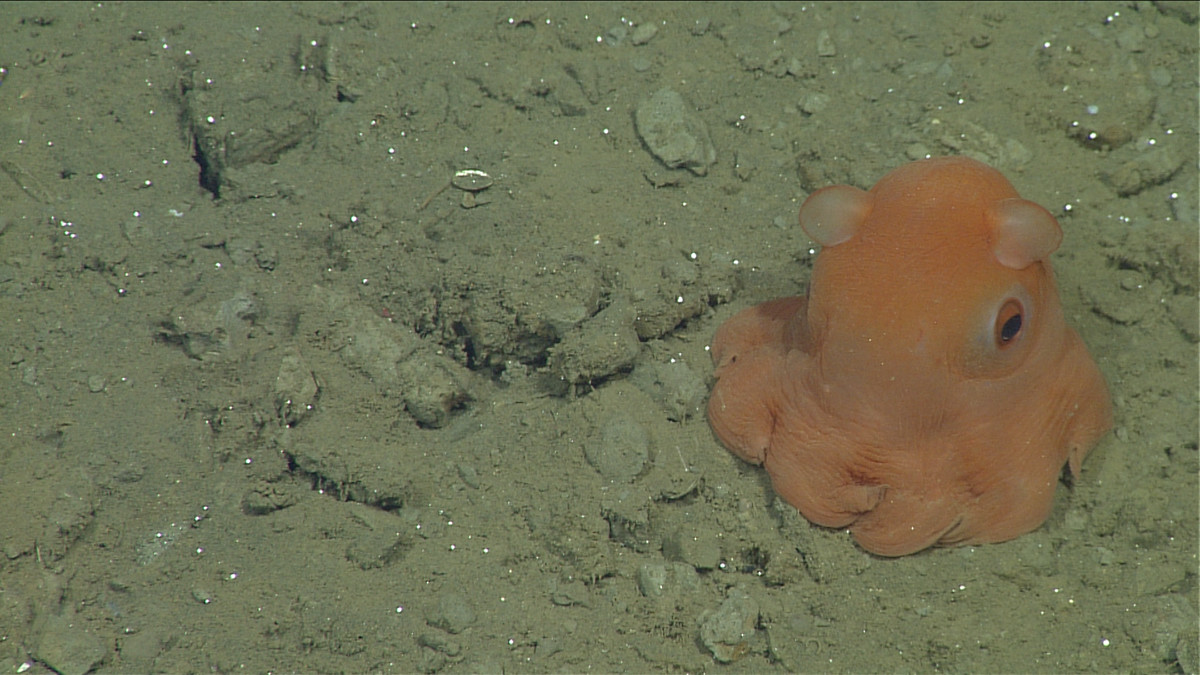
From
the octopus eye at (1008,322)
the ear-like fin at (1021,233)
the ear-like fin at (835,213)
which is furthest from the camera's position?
the ear-like fin at (835,213)

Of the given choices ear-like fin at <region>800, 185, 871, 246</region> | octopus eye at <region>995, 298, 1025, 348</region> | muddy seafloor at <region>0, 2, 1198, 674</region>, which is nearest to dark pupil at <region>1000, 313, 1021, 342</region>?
octopus eye at <region>995, 298, 1025, 348</region>

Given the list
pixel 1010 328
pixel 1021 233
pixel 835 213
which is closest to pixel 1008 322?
pixel 1010 328

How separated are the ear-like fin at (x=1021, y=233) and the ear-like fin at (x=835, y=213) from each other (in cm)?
48

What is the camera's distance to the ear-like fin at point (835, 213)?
3.12 meters

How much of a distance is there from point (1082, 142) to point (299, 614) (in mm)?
4587

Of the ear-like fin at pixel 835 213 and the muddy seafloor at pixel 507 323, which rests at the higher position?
the ear-like fin at pixel 835 213

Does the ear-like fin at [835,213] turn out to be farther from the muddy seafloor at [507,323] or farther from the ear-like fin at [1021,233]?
the muddy seafloor at [507,323]

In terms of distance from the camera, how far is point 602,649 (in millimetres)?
3047

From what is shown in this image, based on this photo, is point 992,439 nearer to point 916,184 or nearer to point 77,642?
point 916,184

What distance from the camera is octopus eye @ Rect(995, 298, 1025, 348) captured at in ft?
9.84

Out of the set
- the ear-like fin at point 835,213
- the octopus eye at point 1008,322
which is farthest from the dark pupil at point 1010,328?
the ear-like fin at point 835,213

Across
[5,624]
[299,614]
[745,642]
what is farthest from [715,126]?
[5,624]

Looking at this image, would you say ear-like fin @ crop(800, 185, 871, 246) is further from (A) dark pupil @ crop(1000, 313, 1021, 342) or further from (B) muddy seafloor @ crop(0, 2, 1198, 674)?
(B) muddy seafloor @ crop(0, 2, 1198, 674)

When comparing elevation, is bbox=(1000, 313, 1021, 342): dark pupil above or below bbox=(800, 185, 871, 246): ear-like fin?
below
